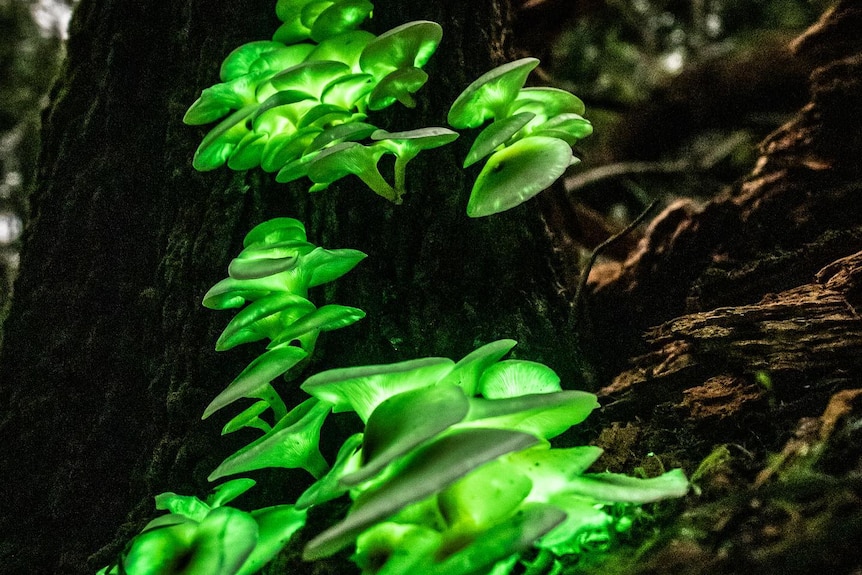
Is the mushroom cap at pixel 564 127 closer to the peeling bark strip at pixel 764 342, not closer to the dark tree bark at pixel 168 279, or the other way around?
the dark tree bark at pixel 168 279

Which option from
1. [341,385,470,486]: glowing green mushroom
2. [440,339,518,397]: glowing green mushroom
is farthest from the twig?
[341,385,470,486]: glowing green mushroom

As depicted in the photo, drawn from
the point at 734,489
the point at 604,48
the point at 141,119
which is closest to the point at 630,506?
the point at 734,489

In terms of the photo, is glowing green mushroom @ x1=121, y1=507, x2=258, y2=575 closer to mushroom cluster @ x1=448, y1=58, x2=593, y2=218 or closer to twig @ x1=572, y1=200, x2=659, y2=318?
mushroom cluster @ x1=448, y1=58, x2=593, y2=218

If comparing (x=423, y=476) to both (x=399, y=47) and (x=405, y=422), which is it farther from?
(x=399, y=47)

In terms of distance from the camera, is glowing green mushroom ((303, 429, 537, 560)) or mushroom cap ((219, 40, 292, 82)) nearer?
glowing green mushroom ((303, 429, 537, 560))

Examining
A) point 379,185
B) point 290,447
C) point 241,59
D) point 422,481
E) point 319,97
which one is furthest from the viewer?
point 241,59

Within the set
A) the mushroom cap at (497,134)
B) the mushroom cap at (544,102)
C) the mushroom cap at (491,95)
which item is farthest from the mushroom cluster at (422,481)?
the mushroom cap at (544,102)

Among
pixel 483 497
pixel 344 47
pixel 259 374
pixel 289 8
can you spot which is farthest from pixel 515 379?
pixel 289 8
